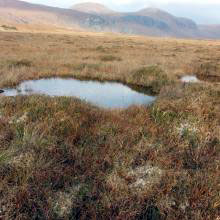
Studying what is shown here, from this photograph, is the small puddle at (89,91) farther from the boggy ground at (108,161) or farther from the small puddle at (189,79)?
the small puddle at (189,79)

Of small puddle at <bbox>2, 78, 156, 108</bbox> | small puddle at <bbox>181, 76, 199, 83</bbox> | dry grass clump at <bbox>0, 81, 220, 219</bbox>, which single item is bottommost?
small puddle at <bbox>2, 78, 156, 108</bbox>

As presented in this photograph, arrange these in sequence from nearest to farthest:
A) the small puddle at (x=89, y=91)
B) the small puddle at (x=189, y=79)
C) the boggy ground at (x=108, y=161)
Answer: the boggy ground at (x=108, y=161) → the small puddle at (x=89, y=91) → the small puddle at (x=189, y=79)

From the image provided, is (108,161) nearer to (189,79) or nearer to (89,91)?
(89,91)

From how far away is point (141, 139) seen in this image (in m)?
5.79

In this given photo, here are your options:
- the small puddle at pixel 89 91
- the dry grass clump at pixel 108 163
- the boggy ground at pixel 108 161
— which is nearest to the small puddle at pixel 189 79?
the small puddle at pixel 89 91

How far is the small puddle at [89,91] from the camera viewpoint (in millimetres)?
11185

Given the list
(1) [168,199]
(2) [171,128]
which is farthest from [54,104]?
(1) [168,199]

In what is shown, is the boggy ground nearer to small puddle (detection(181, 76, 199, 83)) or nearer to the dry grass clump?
the dry grass clump

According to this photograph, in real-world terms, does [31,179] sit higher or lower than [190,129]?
lower

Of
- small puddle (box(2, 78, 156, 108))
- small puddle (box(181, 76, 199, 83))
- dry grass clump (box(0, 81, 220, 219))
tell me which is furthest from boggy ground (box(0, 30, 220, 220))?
small puddle (box(181, 76, 199, 83))

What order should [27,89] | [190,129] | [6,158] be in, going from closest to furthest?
[6,158] → [190,129] → [27,89]

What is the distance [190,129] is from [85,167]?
306 cm

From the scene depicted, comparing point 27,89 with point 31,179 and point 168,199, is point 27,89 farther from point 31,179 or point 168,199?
point 168,199

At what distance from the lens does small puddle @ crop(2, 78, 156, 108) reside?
1119 centimetres
